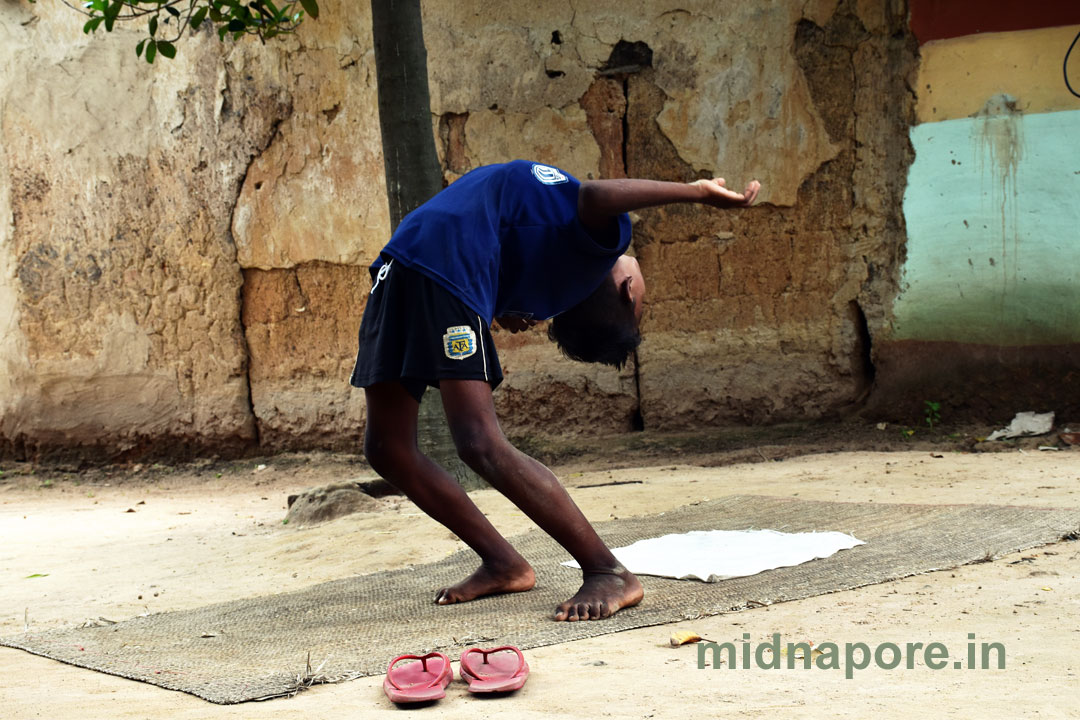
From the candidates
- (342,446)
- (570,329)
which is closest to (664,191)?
(570,329)

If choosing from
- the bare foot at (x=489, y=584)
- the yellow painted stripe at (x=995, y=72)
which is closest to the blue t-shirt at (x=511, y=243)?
the bare foot at (x=489, y=584)

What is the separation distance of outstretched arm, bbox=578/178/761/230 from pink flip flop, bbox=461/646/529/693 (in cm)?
113

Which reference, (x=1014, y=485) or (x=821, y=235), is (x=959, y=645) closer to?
(x=1014, y=485)

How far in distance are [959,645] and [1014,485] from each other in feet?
7.43

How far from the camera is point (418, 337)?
8.76ft

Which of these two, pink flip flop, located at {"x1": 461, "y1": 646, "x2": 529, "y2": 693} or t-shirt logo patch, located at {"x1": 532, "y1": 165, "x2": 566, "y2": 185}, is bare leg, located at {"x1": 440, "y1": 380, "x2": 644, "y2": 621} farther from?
t-shirt logo patch, located at {"x1": 532, "y1": 165, "x2": 566, "y2": 185}

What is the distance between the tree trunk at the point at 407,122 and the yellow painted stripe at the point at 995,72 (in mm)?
2949

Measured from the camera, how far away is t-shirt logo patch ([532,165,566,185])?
9.23 feet

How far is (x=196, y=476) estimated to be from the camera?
6.29 meters

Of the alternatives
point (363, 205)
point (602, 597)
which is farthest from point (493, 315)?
point (363, 205)

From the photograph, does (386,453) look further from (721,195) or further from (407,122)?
(407,122)

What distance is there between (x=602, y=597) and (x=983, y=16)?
463 centimetres

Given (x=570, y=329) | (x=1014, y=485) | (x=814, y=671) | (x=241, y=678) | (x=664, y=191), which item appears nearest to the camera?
(x=814, y=671)

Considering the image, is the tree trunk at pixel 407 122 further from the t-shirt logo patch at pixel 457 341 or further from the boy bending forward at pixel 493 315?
the t-shirt logo patch at pixel 457 341
